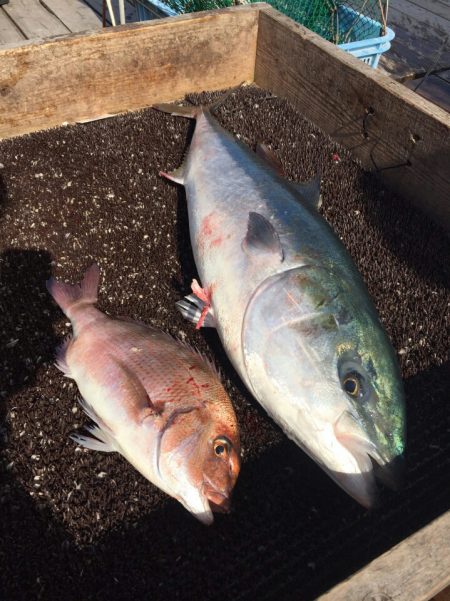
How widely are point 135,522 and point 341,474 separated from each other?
719mm

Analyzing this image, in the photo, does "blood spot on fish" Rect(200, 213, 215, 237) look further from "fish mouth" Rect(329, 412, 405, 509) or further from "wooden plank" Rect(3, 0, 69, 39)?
"wooden plank" Rect(3, 0, 69, 39)

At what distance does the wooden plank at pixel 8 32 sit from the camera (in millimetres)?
5426

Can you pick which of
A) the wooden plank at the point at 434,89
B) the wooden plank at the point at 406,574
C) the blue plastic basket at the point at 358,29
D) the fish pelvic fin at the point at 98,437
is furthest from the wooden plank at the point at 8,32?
the wooden plank at the point at 406,574

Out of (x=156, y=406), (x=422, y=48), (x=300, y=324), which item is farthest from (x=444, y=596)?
(x=422, y=48)

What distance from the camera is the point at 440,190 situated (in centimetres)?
272

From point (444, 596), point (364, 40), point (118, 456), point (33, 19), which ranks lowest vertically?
point (444, 596)

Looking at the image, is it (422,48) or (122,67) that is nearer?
(122,67)

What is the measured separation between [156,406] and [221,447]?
0.88 ft

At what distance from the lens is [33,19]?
19.3ft

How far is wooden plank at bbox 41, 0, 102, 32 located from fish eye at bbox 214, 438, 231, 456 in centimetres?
558

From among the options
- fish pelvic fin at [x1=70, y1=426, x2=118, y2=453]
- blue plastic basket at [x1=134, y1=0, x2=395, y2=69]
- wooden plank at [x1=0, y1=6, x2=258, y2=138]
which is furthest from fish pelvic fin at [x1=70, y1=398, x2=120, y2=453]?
blue plastic basket at [x1=134, y1=0, x2=395, y2=69]

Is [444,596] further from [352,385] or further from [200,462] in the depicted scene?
[200,462]

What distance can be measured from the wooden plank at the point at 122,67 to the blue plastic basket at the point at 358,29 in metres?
0.99

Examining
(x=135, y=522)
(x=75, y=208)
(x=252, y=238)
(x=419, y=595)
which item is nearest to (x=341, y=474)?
(x=419, y=595)
